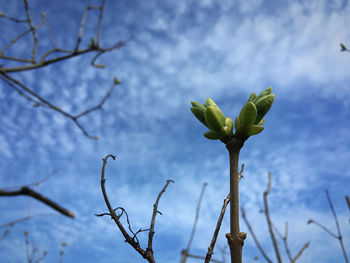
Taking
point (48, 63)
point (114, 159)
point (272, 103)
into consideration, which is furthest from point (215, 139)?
point (48, 63)

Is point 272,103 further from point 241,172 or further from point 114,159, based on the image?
point 114,159

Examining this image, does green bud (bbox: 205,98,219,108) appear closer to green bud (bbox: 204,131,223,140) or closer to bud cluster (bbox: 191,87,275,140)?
bud cluster (bbox: 191,87,275,140)

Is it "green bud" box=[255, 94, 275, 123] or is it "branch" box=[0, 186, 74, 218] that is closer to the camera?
"branch" box=[0, 186, 74, 218]

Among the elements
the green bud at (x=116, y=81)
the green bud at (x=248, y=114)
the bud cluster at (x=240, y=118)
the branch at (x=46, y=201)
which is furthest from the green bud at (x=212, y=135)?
the green bud at (x=116, y=81)

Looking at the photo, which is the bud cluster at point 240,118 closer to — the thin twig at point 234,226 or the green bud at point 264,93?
the green bud at point 264,93

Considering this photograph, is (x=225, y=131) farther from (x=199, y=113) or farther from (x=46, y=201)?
(x=46, y=201)

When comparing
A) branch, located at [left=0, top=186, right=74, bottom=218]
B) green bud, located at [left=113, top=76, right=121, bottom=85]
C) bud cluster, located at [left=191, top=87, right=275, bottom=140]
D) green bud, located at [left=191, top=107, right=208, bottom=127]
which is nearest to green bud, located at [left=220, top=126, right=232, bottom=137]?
bud cluster, located at [left=191, top=87, right=275, bottom=140]

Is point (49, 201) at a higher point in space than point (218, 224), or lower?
lower
